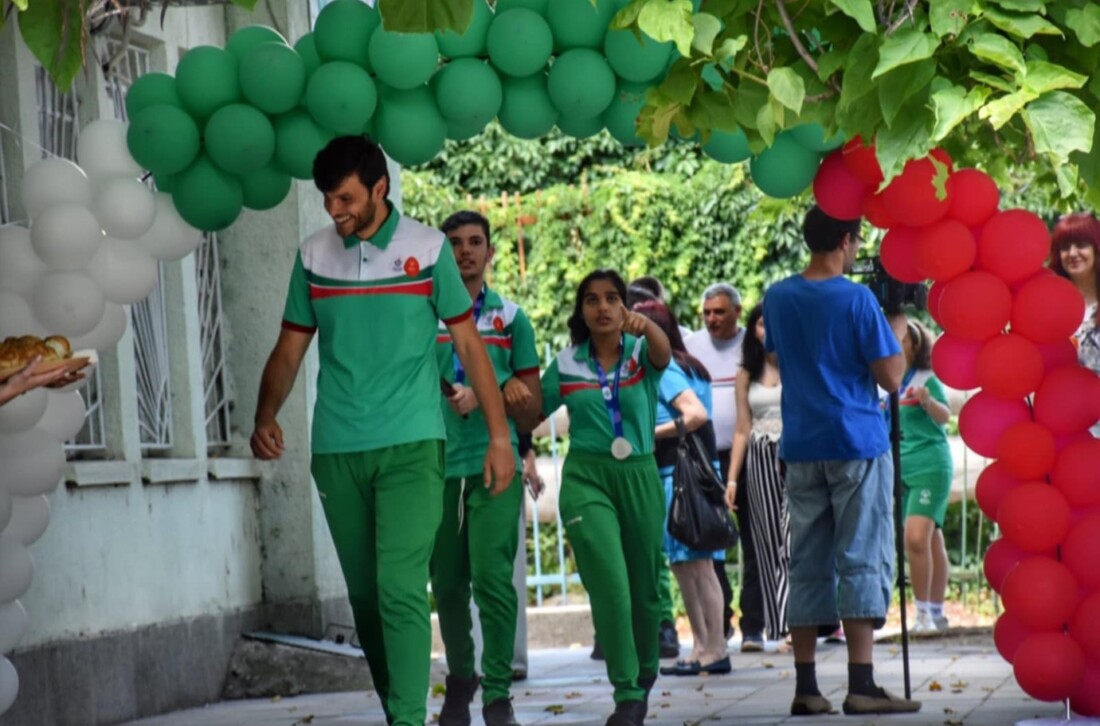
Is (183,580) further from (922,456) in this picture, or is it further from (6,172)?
(922,456)

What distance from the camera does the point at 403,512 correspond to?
23.3 ft

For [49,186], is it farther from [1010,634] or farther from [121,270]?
[1010,634]

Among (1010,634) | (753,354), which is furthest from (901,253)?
(753,354)

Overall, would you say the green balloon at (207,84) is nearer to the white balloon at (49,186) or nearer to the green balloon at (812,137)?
the white balloon at (49,186)

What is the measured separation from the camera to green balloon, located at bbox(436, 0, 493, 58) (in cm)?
792

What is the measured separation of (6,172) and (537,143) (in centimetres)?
1323

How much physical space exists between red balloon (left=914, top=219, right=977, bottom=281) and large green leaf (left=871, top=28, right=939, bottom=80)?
6.65 feet

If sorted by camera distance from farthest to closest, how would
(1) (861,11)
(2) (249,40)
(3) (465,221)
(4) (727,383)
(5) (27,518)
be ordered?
(4) (727,383) → (3) (465,221) → (2) (249,40) → (5) (27,518) → (1) (861,11)

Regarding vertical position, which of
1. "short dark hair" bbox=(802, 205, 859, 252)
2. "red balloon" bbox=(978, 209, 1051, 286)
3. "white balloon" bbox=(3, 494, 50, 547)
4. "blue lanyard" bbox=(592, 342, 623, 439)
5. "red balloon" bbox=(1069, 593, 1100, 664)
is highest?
"short dark hair" bbox=(802, 205, 859, 252)

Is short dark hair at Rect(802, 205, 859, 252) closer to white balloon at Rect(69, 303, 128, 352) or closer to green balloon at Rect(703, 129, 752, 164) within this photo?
green balloon at Rect(703, 129, 752, 164)

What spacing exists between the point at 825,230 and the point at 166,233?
2.83m

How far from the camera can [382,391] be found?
282 inches

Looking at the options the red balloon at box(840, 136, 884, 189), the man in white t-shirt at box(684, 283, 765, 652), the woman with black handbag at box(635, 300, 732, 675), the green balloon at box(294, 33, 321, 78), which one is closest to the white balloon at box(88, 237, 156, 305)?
the green balloon at box(294, 33, 321, 78)

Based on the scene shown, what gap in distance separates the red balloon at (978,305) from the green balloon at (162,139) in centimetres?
290
